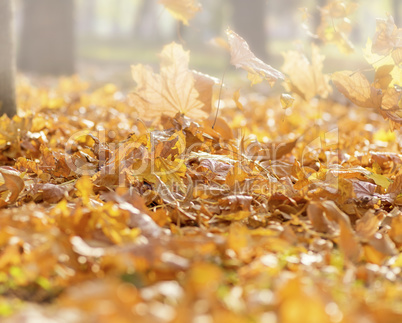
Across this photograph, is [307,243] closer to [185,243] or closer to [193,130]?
[185,243]

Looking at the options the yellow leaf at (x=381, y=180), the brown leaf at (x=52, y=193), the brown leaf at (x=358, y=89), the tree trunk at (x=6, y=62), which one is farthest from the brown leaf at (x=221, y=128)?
the tree trunk at (x=6, y=62)

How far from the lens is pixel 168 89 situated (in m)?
2.28

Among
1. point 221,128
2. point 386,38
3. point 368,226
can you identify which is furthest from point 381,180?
point 221,128

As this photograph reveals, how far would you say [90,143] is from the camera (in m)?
2.45

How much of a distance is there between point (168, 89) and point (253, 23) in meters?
14.3

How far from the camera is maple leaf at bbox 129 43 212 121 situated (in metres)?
2.20

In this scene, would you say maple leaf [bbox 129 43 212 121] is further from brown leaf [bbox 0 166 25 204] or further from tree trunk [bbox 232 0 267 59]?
tree trunk [bbox 232 0 267 59]

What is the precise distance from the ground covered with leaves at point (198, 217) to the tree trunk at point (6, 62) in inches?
18.3

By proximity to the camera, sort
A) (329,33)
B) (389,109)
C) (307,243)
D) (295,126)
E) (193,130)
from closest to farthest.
Result: (307,243) → (389,109) → (193,130) → (329,33) → (295,126)

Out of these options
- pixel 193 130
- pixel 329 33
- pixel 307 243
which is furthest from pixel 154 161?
pixel 329 33

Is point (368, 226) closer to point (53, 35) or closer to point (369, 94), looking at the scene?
point (369, 94)

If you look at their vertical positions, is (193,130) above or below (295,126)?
above

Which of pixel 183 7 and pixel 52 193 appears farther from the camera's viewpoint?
pixel 183 7

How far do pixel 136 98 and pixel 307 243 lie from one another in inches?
48.3
